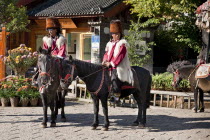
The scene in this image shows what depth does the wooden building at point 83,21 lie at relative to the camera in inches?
743

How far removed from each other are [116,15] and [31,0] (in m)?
7.11

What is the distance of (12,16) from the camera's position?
20.9 metres

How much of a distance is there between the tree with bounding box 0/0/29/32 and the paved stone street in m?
10.1

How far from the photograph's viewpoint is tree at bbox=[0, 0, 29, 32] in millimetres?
20531

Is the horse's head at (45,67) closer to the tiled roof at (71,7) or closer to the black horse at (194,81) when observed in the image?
the black horse at (194,81)

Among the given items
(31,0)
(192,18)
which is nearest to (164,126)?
(192,18)

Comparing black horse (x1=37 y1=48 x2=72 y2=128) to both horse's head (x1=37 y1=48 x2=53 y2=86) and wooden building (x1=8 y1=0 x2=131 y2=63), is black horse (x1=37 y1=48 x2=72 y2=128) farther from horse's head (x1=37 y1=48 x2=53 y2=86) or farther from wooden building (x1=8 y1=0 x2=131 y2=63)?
wooden building (x1=8 y1=0 x2=131 y2=63)

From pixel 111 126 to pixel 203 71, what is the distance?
3.62m

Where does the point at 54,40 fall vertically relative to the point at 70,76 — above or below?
above

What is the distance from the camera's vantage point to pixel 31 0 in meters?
23.8

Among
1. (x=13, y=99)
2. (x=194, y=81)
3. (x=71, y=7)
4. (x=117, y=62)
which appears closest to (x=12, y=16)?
(x=71, y=7)

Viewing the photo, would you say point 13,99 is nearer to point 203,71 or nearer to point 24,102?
point 24,102

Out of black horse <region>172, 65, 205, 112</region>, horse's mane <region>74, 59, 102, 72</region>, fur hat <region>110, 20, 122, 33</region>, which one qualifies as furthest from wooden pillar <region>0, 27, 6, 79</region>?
black horse <region>172, 65, 205, 112</region>

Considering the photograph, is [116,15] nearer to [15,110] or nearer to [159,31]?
[159,31]
